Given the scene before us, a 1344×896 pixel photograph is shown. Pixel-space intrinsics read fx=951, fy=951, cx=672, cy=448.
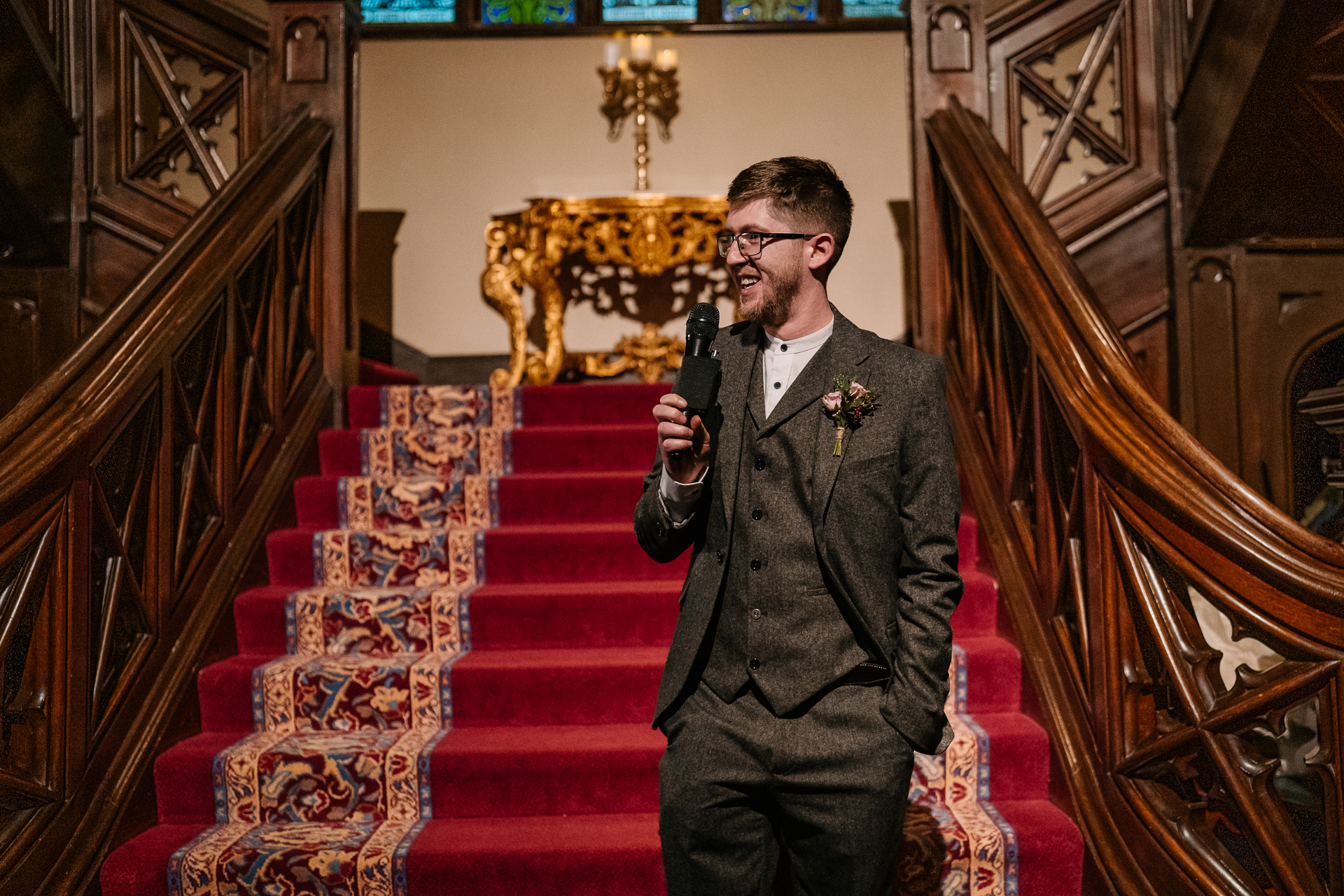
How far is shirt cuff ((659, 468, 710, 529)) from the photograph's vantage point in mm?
1400

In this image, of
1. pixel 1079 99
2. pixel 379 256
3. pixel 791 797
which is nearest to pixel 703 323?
pixel 791 797

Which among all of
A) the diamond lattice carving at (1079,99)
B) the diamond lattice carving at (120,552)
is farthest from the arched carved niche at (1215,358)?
the diamond lattice carving at (120,552)

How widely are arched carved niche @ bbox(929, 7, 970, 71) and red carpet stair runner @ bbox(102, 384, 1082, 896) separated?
1708 mm

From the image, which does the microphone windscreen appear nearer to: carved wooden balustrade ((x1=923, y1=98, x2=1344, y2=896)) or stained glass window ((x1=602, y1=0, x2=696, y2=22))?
carved wooden balustrade ((x1=923, y1=98, x2=1344, y2=896))

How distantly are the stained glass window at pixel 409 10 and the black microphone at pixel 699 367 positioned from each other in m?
5.25

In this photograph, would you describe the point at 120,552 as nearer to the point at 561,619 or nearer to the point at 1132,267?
the point at 561,619

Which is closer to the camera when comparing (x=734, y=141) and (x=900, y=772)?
(x=900, y=772)

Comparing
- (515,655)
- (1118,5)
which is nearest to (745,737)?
(515,655)

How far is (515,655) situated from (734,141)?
13.3 feet

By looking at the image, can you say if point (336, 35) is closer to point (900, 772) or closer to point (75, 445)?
point (75, 445)

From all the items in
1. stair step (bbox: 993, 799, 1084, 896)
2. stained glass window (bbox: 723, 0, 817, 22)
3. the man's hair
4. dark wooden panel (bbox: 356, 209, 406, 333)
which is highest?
stained glass window (bbox: 723, 0, 817, 22)

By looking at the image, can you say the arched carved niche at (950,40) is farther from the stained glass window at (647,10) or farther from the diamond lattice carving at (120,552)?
the stained glass window at (647,10)

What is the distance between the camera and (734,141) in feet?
18.9

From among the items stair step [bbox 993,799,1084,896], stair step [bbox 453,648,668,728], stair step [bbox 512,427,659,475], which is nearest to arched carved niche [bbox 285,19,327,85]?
stair step [bbox 512,427,659,475]
